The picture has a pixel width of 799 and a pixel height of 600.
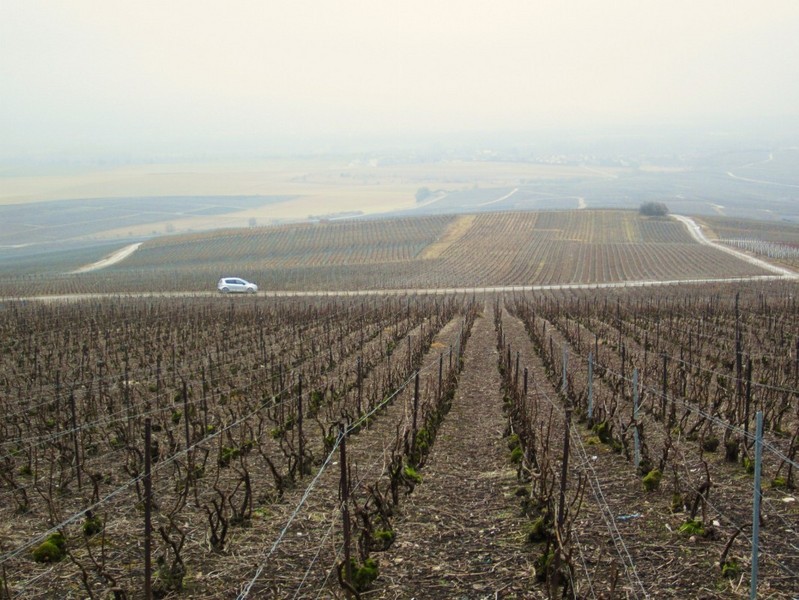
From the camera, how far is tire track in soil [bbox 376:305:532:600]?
16.6 ft

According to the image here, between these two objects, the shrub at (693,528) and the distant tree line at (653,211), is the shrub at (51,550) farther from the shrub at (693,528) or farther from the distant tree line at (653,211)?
the distant tree line at (653,211)

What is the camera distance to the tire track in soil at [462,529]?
199 inches

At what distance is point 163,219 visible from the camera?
374ft

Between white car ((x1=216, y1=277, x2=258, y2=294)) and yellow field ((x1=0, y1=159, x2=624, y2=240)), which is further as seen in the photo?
yellow field ((x1=0, y1=159, x2=624, y2=240))

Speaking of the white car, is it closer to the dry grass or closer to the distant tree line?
the dry grass

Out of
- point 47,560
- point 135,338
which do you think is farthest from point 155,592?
point 135,338

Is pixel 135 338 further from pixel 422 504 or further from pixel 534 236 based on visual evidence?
pixel 534 236

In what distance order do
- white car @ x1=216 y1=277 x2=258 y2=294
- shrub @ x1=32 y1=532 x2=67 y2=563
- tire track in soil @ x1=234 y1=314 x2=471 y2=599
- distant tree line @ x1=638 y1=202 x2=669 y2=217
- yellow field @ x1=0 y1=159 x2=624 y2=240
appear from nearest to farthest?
tire track in soil @ x1=234 y1=314 x2=471 y2=599
shrub @ x1=32 y1=532 x2=67 y2=563
white car @ x1=216 y1=277 x2=258 y2=294
distant tree line @ x1=638 y1=202 x2=669 y2=217
yellow field @ x1=0 y1=159 x2=624 y2=240

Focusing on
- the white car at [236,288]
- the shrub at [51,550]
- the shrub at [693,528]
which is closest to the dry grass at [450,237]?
the white car at [236,288]

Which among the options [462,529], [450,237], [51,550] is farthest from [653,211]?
[51,550]

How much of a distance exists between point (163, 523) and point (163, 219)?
11429cm

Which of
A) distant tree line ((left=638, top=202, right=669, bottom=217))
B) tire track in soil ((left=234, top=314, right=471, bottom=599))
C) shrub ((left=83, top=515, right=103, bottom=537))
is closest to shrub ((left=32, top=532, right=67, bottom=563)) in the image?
shrub ((left=83, top=515, right=103, bottom=537))

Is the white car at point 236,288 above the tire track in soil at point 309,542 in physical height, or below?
below

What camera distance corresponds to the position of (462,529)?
612 centimetres
